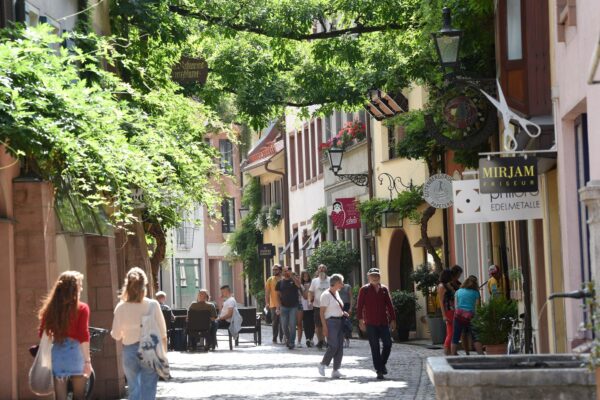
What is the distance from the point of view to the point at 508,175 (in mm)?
18234

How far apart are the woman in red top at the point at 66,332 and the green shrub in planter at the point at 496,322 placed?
955 centimetres

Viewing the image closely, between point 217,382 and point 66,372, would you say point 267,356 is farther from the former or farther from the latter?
point 66,372

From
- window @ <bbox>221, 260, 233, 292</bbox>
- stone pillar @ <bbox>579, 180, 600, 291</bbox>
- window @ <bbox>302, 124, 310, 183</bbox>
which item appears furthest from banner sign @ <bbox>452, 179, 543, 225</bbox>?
window @ <bbox>221, 260, 233, 292</bbox>

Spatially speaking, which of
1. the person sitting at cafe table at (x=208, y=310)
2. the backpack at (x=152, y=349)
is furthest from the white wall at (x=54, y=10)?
the person sitting at cafe table at (x=208, y=310)

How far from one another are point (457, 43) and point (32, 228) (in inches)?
246

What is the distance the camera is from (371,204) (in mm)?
38406

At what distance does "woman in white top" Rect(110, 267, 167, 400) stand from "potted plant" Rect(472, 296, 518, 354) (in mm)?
8343

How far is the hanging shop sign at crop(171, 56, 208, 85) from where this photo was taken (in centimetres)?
2833

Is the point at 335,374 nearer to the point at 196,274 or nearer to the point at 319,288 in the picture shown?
the point at 319,288

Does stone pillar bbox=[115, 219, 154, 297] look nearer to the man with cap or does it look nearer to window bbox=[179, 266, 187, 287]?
the man with cap

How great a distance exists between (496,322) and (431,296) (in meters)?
12.0

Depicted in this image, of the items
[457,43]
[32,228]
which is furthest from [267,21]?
[32,228]

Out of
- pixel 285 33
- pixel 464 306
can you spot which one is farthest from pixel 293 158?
pixel 464 306

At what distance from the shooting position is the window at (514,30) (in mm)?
21016
